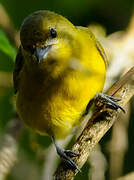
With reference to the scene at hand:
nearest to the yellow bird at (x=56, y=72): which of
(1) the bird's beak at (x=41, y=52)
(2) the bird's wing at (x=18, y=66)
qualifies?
(1) the bird's beak at (x=41, y=52)

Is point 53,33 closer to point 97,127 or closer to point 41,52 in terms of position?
point 41,52

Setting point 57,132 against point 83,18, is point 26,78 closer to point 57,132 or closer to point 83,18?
point 57,132

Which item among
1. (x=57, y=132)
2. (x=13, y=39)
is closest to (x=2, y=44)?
(x=57, y=132)

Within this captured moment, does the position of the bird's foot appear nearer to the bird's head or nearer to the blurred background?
the bird's head

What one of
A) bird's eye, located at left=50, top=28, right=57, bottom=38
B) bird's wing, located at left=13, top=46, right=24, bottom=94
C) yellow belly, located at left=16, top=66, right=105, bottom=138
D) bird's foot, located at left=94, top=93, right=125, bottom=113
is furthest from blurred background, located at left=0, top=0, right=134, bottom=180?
bird's eye, located at left=50, top=28, right=57, bottom=38

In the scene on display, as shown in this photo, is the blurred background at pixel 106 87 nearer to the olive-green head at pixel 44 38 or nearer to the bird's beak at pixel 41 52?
the olive-green head at pixel 44 38

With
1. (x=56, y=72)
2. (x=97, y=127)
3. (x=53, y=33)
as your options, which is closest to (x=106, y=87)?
(x=56, y=72)
